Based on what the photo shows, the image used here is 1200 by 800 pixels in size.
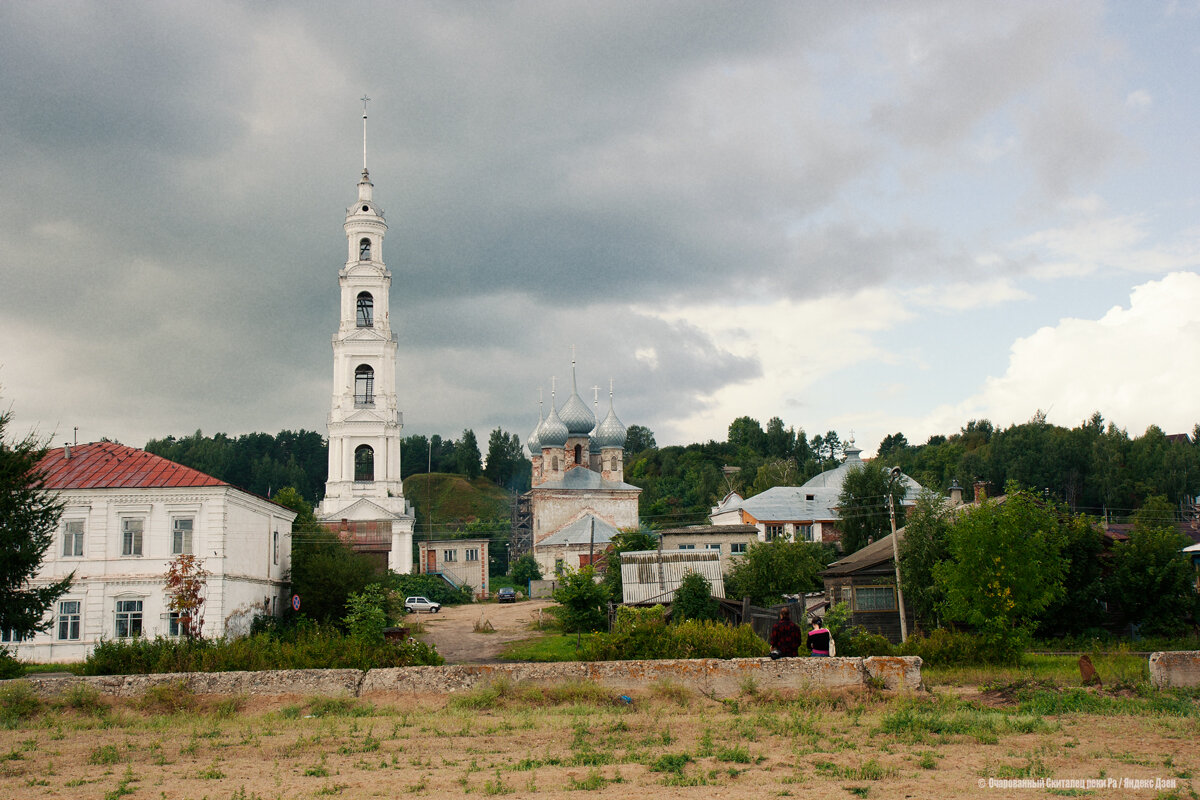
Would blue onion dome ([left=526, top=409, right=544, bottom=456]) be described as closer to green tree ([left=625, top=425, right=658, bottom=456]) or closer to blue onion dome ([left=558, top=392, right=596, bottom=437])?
blue onion dome ([left=558, top=392, right=596, bottom=437])

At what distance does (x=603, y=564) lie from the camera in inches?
1885

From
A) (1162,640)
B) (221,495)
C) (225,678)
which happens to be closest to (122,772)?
(225,678)

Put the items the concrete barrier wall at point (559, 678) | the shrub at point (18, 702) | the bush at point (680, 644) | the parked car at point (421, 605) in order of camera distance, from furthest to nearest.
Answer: the parked car at point (421, 605), the bush at point (680, 644), the concrete barrier wall at point (559, 678), the shrub at point (18, 702)

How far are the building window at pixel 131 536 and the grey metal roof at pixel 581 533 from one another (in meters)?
33.6

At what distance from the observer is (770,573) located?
1484 inches

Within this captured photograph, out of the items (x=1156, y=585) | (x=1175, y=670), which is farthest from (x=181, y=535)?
(x=1156, y=585)

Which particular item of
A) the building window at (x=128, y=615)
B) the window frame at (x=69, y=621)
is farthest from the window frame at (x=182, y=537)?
the window frame at (x=69, y=621)

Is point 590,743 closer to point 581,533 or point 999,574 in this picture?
point 999,574

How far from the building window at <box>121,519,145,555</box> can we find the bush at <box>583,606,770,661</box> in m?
19.4

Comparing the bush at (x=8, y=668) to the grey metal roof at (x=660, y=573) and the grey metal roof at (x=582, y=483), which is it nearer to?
the grey metal roof at (x=660, y=573)

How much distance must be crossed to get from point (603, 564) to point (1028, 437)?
54319 mm

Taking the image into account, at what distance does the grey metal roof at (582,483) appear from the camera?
68750mm

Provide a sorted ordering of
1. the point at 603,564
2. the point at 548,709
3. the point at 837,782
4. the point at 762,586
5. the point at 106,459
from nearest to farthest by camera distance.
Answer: the point at 837,782 < the point at 548,709 < the point at 106,459 < the point at 762,586 < the point at 603,564

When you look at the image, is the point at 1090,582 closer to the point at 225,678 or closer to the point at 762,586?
the point at 762,586
